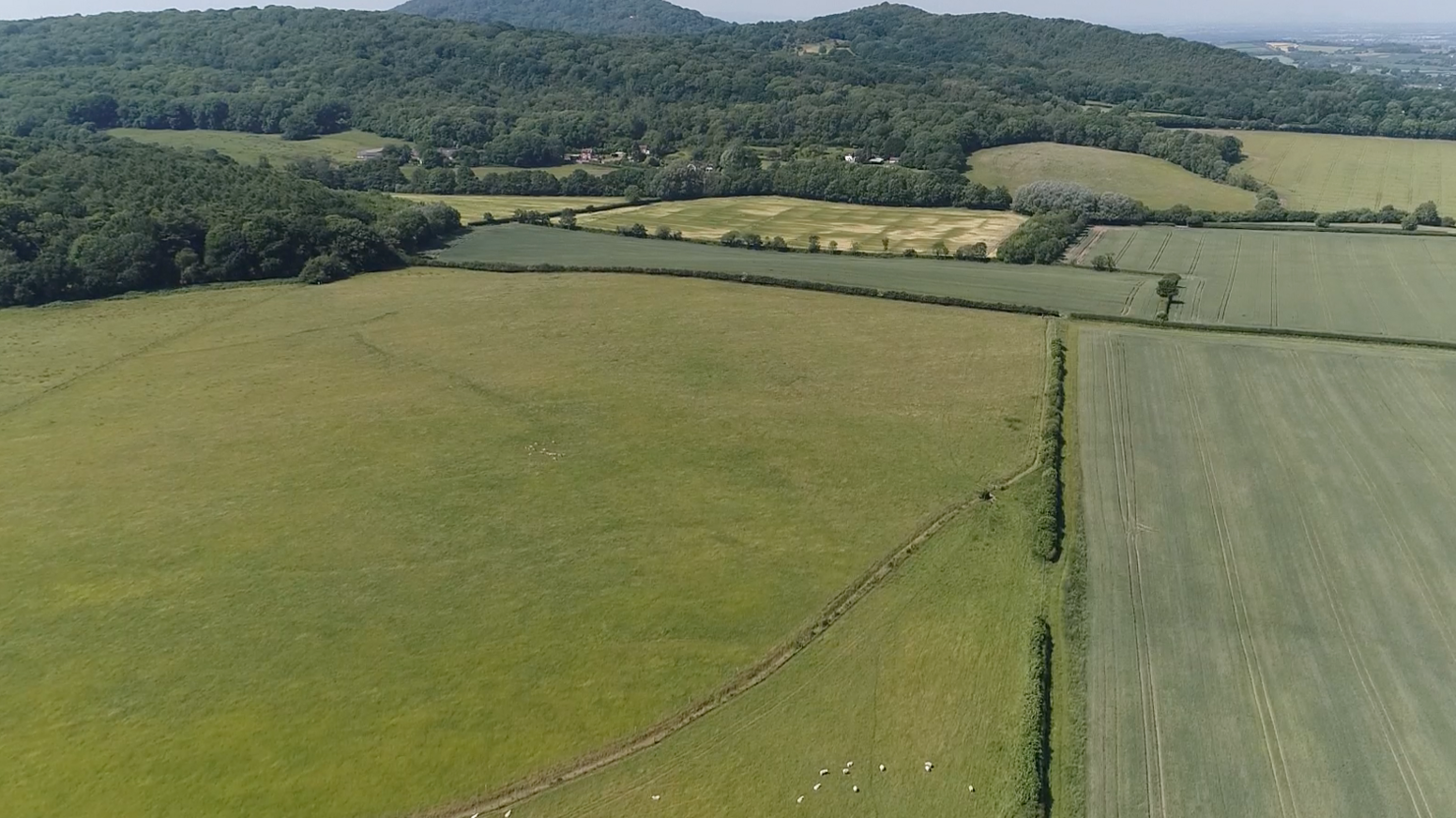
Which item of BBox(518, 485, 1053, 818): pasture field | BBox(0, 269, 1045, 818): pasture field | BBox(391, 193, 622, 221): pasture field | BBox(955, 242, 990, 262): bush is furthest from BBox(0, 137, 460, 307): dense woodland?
BBox(518, 485, 1053, 818): pasture field

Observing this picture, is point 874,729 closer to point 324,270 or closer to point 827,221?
point 324,270

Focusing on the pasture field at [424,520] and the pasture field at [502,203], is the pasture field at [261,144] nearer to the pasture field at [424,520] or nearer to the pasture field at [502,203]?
the pasture field at [502,203]

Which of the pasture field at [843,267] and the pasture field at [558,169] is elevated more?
the pasture field at [558,169]

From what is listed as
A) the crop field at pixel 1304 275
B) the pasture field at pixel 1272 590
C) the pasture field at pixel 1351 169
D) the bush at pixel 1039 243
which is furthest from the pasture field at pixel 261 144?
the pasture field at pixel 1351 169

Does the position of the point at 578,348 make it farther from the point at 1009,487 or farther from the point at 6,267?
the point at 6,267

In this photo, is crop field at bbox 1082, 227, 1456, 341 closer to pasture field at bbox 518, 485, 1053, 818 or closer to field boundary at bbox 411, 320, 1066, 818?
field boundary at bbox 411, 320, 1066, 818

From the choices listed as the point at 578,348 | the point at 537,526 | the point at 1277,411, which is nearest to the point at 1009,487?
the point at 1277,411
